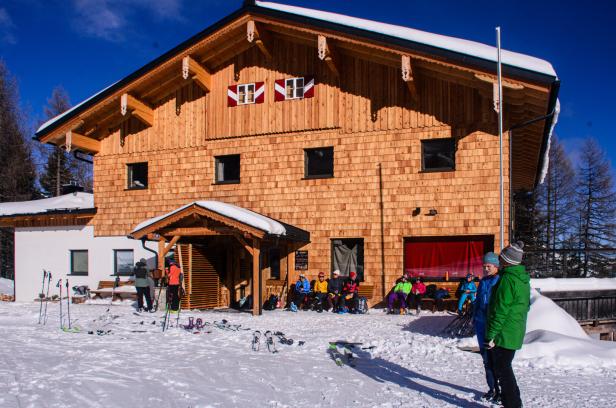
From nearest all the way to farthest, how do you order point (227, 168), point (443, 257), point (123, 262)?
1. point (443, 257)
2. point (227, 168)
3. point (123, 262)

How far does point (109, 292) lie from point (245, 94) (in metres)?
A: 7.69

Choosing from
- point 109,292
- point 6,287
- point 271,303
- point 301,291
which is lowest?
point 6,287

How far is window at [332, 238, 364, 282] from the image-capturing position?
54.7 feet

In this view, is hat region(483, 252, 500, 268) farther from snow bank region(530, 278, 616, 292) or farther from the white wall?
the white wall

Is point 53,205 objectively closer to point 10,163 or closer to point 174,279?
point 174,279

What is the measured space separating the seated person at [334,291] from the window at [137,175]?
25.1 ft

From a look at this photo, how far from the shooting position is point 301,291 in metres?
16.3

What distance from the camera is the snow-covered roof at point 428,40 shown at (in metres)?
14.2

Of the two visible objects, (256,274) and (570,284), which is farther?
(256,274)

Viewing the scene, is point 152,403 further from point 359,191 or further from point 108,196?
point 108,196

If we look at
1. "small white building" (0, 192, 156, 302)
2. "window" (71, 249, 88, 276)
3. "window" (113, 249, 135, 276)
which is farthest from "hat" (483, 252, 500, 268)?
"window" (71, 249, 88, 276)

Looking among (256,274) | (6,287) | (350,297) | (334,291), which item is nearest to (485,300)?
(256,274)

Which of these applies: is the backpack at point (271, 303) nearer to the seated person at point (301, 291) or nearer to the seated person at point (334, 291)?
the seated person at point (301, 291)

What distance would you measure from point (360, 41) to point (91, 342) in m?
10.2
